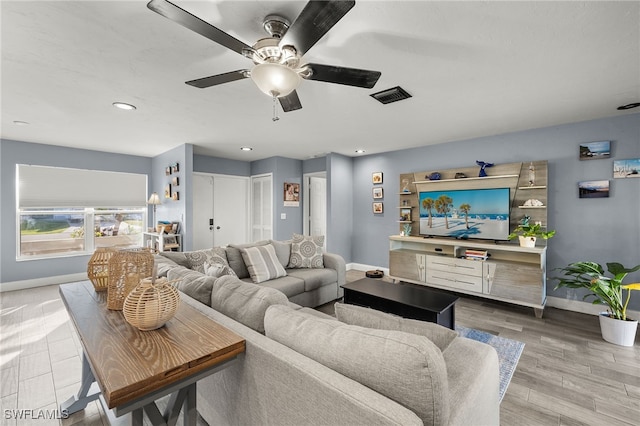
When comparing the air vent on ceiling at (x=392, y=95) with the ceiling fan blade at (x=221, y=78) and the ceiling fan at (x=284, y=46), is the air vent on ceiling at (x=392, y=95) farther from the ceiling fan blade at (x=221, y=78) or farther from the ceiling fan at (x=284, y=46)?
the ceiling fan blade at (x=221, y=78)

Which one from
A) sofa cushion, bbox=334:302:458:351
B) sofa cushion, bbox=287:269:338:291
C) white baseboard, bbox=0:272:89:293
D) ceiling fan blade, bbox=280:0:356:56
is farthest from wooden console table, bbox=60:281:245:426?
white baseboard, bbox=0:272:89:293

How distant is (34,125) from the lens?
358 cm

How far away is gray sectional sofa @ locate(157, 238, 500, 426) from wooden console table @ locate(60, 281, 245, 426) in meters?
0.14

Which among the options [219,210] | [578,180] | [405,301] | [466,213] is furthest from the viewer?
[219,210]

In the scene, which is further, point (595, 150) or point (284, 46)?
point (595, 150)

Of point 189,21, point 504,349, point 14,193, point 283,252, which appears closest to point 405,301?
point 504,349

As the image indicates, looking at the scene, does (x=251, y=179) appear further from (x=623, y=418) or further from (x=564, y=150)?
(x=623, y=418)

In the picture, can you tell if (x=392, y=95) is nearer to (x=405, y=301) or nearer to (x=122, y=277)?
(x=405, y=301)

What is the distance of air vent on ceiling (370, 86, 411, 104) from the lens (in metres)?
2.54

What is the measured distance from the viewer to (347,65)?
211 cm

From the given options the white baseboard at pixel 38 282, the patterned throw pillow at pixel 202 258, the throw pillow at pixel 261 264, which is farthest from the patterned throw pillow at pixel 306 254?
the white baseboard at pixel 38 282

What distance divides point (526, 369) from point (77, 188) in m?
6.72

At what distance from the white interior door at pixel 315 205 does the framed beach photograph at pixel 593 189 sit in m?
4.17

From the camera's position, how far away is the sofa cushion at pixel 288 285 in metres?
3.09
